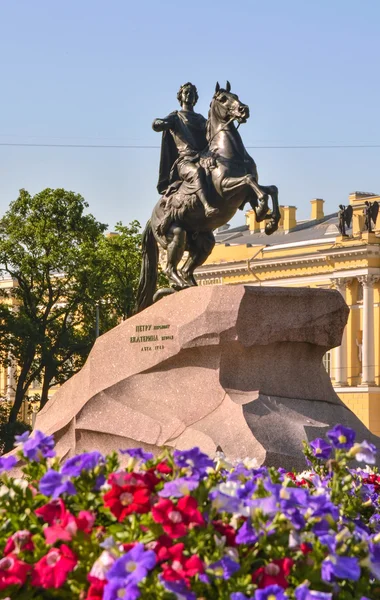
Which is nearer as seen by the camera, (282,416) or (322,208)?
(282,416)

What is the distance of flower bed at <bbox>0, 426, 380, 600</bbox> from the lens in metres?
4.64

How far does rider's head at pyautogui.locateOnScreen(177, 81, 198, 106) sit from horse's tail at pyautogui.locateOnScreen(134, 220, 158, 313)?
5.03ft

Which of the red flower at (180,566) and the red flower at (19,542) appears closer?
the red flower at (180,566)

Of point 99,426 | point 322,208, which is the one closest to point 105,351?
point 99,426

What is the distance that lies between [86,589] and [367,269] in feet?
256

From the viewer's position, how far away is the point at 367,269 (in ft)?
269

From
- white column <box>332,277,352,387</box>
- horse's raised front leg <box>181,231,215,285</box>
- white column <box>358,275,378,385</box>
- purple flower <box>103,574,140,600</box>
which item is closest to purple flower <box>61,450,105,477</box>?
purple flower <box>103,574,140,600</box>

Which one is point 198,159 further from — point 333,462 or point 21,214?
point 21,214

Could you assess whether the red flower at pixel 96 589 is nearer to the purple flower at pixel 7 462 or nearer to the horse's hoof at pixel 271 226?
the purple flower at pixel 7 462

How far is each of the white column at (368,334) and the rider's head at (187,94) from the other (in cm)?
6506

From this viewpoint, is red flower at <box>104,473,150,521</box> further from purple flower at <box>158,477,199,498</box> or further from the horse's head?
the horse's head

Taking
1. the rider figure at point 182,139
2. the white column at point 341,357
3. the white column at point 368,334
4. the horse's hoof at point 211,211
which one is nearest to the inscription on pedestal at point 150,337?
the horse's hoof at point 211,211

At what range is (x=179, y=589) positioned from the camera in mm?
4570

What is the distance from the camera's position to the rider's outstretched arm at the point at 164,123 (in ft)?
54.4
